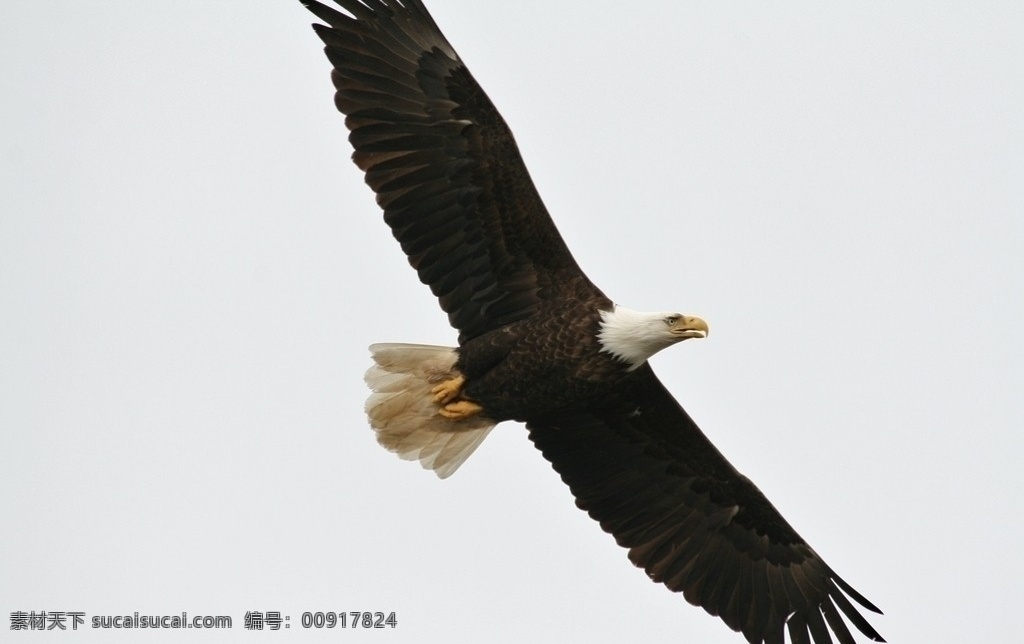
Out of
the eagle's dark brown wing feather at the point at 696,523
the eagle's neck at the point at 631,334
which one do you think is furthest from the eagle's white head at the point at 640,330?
the eagle's dark brown wing feather at the point at 696,523

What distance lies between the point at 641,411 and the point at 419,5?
9.55 feet

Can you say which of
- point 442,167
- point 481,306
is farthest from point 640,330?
point 442,167

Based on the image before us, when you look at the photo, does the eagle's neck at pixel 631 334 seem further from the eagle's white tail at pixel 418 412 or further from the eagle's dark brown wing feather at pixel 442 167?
the eagle's white tail at pixel 418 412

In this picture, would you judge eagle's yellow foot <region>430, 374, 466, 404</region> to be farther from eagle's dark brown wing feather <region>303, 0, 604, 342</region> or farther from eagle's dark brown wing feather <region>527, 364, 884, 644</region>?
eagle's dark brown wing feather <region>527, 364, 884, 644</region>

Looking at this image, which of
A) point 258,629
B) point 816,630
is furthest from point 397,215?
Result: point 816,630

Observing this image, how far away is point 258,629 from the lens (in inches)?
423

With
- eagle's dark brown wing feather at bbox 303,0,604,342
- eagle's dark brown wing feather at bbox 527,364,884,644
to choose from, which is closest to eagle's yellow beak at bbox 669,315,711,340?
eagle's dark brown wing feather at bbox 303,0,604,342

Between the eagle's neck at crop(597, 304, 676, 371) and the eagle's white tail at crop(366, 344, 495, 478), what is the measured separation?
1.05 metres

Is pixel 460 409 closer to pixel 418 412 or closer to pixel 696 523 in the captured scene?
pixel 418 412

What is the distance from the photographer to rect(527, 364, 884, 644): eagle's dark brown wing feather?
10789 millimetres

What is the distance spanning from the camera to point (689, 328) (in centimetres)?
977

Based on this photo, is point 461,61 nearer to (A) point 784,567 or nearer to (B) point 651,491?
(B) point 651,491

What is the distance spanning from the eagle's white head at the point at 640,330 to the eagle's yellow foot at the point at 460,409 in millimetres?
997

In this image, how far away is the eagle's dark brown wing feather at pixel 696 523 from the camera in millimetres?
10789
